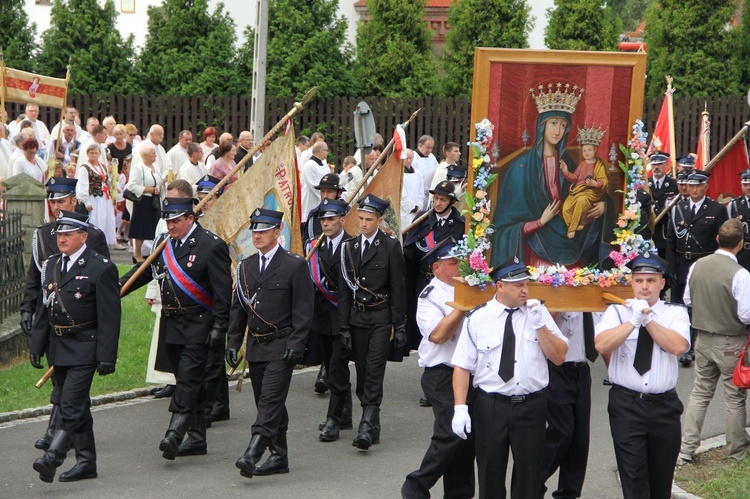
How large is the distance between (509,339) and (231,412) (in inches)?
189

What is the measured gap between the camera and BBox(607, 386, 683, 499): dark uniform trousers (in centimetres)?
737

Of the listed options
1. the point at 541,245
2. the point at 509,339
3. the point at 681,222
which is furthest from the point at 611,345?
the point at 681,222

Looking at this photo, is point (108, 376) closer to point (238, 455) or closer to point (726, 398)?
point (238, 455)

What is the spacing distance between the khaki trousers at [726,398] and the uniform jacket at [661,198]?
5.09 m

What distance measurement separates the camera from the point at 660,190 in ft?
49.9

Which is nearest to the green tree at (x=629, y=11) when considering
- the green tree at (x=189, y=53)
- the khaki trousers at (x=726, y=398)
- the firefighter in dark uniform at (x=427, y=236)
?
the green tree at (x=189, y=53)

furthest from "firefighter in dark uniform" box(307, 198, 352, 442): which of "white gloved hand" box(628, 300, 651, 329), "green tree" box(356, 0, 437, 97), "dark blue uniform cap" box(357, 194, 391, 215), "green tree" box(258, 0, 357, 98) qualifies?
"green tree" box(356, 0, 437, 97)

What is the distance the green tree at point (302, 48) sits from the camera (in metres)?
27.9

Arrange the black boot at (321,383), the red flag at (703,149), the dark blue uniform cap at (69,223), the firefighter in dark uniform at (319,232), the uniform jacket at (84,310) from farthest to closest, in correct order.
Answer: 1. the red flag at (703,149)
2. the black boot at (321,383)
3. the firefighter in dark uniform at (319,232)
4. the dark blue uniform cap at (69,223)
5. the uniform jacket at (84,310)

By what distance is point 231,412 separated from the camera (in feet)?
37.2

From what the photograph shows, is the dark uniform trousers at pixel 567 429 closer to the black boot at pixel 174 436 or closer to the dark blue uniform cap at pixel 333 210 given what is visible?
the black boot at pixel 174 436

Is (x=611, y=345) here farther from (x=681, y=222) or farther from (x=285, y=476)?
(x=681, y=222)

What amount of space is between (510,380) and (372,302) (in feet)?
10.2

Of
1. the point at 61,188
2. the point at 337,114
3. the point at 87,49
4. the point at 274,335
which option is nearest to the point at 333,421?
the point at 274,335
